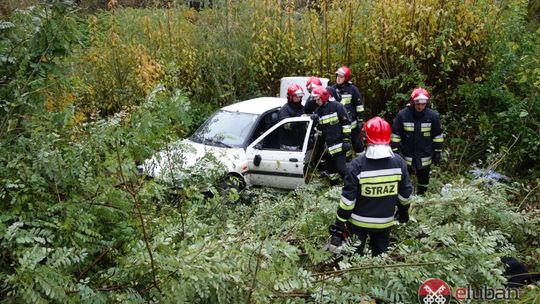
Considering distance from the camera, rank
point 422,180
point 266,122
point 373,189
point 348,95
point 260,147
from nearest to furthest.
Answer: point 373,189 < point 422,180 < point 260,147 < point 266,122 < point 348,95

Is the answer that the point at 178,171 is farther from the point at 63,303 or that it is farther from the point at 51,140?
the point at 63,303

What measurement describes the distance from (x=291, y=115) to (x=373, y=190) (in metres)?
3.56

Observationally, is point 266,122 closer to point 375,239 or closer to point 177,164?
point 177,164

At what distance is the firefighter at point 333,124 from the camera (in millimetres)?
7457

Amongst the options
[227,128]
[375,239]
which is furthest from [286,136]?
[375,239]

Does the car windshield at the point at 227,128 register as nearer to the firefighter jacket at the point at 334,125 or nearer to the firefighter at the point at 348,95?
the firefighter jacket at the point at 334,125

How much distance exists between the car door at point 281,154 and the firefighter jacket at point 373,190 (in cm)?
268

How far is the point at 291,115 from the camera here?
795 centimetres

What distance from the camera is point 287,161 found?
289 inches

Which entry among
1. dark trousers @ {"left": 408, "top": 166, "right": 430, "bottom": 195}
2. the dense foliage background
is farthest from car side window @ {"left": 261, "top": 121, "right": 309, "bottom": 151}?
dark trousers @ {"left": 408, "top": 166, "right": 430, "bottom": 195}

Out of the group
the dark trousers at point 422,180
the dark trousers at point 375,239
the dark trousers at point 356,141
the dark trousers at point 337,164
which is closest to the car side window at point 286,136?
the dark trousers at point 337,164

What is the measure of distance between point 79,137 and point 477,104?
708 cm

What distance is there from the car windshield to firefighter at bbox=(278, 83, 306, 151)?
495 millimetres

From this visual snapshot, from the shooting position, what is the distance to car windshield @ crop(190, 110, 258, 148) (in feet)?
25.1
